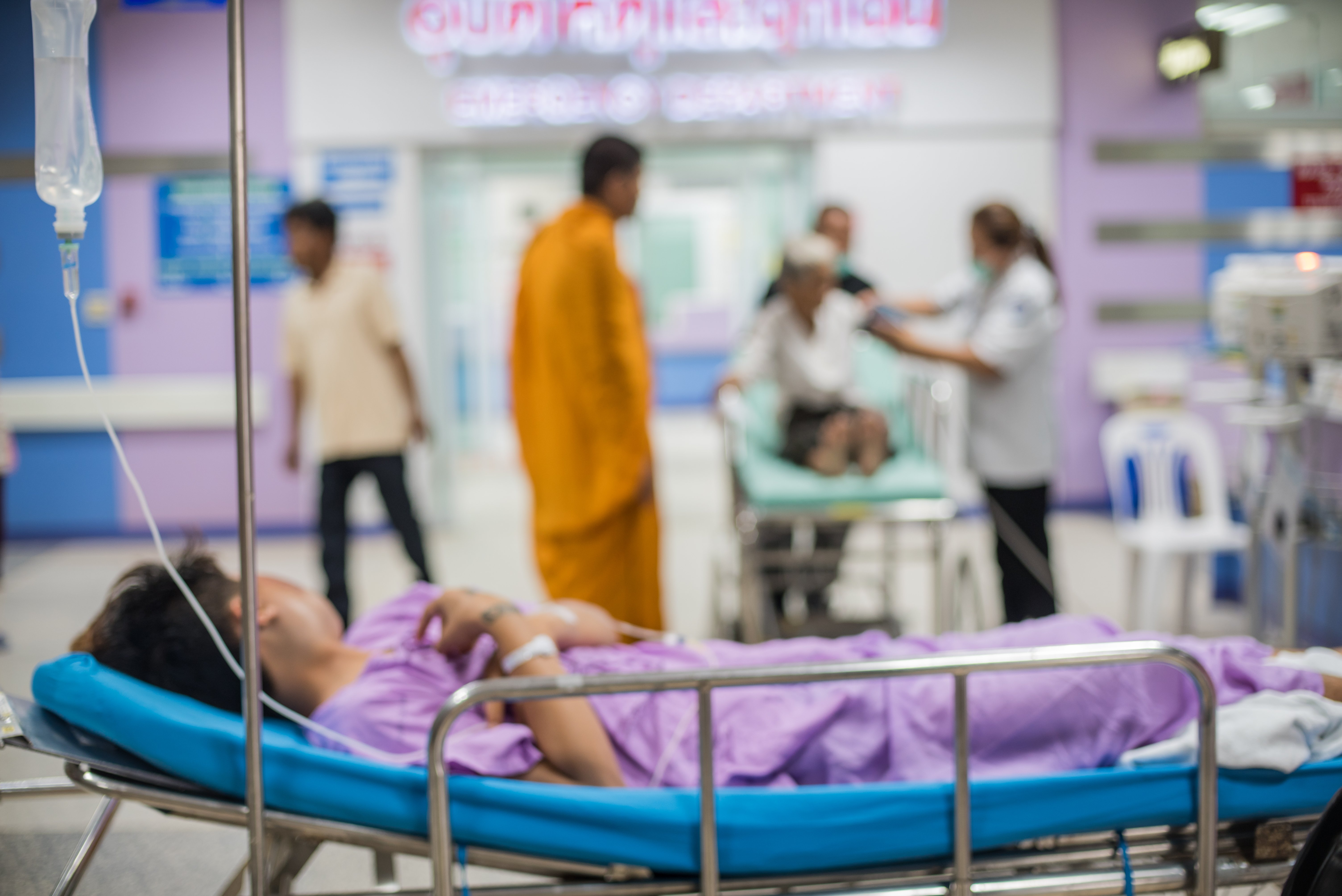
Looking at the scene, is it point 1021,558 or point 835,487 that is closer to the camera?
point 835,487

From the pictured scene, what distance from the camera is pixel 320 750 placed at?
58.4 inches

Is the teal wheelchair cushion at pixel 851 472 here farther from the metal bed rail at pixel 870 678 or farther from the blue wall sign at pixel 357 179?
the blue wall sign at pixel 357 179

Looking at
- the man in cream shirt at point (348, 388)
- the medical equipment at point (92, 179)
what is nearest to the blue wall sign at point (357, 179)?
the man in cream shirt at point (348, 388)

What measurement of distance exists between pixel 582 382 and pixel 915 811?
191cm

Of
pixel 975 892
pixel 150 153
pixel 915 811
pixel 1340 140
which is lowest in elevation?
pixel 975 892

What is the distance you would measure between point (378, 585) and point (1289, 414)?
141 inches

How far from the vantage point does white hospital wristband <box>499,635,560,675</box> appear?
1.60 m

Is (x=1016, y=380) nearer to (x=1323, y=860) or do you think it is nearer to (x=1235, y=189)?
(x=1323, y=860)

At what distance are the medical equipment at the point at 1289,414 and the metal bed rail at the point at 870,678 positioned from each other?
5.49 ft

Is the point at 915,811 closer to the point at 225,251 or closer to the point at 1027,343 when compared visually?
the point at 1027,343

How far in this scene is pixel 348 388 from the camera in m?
3.66

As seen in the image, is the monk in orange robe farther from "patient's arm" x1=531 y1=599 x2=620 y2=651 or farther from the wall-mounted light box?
the wall-mounted light box

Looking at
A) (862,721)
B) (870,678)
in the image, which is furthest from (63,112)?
(862,721)

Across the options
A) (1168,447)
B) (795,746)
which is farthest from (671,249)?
(795,746)
